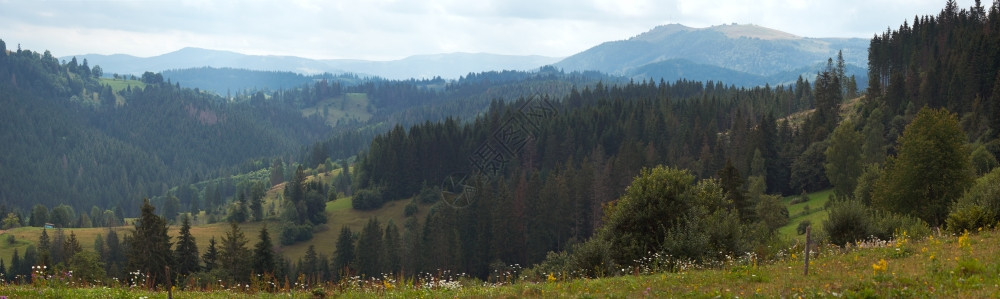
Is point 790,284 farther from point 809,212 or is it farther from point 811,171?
point 811,171

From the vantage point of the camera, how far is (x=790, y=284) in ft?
55.9

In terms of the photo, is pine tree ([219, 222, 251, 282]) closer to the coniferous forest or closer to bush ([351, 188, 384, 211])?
the coniferous forest

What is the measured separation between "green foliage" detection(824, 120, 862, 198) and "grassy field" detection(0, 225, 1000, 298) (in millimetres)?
75336

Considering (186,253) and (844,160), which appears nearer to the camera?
(186,253)

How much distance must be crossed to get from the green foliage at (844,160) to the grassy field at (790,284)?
247 feet

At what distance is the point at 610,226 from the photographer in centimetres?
4212

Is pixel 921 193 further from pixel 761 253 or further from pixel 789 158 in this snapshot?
pixel 789 158

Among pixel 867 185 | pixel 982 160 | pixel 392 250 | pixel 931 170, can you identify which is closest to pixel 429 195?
pixel 392 250

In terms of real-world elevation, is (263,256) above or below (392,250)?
above

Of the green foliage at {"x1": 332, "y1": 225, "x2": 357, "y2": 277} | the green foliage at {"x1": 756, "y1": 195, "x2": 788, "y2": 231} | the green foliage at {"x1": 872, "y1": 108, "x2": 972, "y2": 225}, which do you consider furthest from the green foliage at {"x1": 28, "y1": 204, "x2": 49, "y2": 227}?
the green foliage at {"x1": 872, "y1": 108, "x2": 972, "y2": 225}

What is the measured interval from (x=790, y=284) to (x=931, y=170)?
149 ft

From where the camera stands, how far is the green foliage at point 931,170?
2056 inches

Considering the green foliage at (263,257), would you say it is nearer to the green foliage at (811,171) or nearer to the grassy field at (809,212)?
the grassy field at (809,212)

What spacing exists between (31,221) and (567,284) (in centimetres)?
22574
